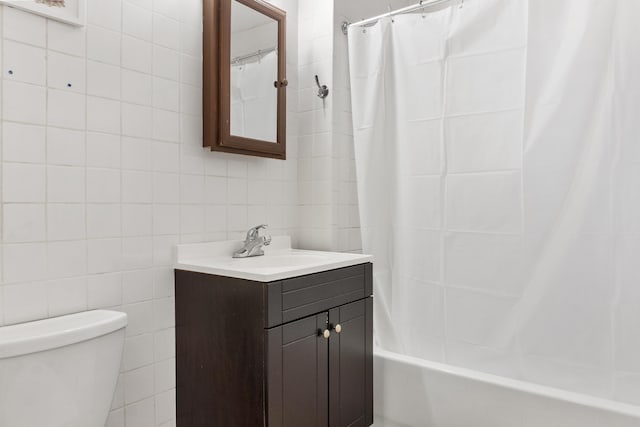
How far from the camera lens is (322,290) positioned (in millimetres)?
1525

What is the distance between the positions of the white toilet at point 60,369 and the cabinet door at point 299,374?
466mm

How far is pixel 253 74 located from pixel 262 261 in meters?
0.80

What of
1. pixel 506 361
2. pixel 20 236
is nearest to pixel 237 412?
pixel 20 236

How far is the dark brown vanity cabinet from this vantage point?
4.36ft

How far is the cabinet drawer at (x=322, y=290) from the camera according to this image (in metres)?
1.38

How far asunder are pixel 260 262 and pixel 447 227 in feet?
2.67

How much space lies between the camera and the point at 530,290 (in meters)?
1.62

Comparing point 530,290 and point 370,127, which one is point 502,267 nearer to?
point 530,290

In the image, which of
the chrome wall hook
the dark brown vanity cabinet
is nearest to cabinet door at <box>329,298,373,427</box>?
the dark brown vanity cabinet

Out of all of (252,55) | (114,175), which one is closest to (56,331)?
(114,175)

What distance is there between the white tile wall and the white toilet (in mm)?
175

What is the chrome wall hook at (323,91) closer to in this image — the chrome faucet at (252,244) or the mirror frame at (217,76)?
the mirror frame at (217,76)

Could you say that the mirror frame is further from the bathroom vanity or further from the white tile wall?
the bathroom vanity

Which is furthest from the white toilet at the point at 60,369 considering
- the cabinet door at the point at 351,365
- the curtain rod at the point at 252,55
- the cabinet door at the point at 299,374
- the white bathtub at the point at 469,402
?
the white bathtub at the point at 469,402
